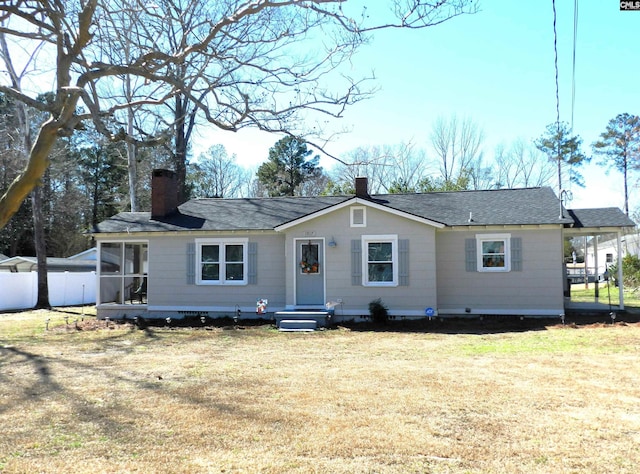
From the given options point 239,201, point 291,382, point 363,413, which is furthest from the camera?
point 239,201

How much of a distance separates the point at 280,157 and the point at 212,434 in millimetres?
36998

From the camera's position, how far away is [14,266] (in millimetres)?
27047

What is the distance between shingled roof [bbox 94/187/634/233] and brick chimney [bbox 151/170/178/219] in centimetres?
28

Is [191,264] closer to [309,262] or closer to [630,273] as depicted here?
[309,262]

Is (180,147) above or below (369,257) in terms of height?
above

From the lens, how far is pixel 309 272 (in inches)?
632

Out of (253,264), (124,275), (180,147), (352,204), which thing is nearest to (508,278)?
(352,204)

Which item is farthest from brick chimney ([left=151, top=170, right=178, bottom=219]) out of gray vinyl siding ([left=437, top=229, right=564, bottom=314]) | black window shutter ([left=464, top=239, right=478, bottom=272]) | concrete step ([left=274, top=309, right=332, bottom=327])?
black window shutter ([left=464, top=239, right=478, bottom=272])

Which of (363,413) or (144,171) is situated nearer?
(363,413)

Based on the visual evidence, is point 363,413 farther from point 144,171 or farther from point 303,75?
point 144,171

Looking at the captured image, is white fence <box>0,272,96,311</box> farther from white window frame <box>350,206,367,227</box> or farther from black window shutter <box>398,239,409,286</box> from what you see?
black window shutter <box>398,239,409,286</box>

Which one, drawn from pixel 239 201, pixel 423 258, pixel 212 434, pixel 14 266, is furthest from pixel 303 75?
pixel 14 266

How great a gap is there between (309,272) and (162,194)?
599 cm

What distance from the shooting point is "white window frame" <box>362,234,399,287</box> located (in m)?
15.5
